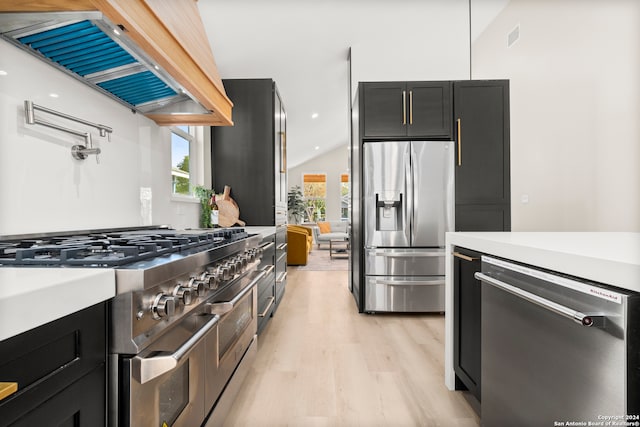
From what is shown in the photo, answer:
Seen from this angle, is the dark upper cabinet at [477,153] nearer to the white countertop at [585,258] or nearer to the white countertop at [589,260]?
the white countertop at [585,258]

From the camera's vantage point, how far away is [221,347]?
151 cm

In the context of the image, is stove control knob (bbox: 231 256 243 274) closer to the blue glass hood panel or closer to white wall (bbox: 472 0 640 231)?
the blue glass hood panel

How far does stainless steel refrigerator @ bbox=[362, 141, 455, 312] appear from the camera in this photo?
3361 mm

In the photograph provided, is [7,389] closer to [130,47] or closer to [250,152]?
[130,47]

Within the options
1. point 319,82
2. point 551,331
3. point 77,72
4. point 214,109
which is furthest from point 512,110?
point 77,72

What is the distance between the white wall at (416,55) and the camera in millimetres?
4422

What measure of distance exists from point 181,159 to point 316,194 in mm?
9433

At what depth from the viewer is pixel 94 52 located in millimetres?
1459

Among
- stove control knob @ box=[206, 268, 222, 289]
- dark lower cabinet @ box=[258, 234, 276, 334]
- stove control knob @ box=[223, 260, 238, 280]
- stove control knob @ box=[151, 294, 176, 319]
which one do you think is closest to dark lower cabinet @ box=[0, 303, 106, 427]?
stove control knob @ box=[151, 294, 176, 319]

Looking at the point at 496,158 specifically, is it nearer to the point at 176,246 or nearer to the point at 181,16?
the point at 181,16

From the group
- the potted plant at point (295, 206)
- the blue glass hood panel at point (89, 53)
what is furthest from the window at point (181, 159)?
the potted plant at point (295, 206)

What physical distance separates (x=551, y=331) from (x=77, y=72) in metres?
2.16

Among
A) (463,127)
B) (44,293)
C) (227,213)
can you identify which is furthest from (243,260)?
(463,127)

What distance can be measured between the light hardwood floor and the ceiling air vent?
1728 millimetres
